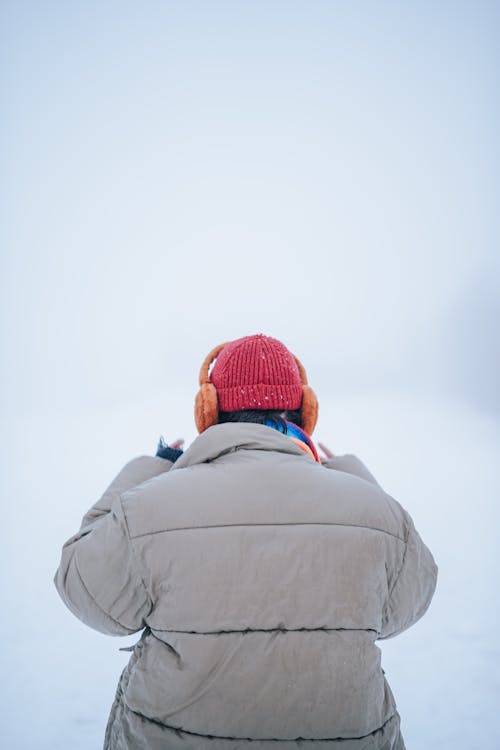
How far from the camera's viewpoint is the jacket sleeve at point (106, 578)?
556 millimetres

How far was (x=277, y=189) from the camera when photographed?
28031mm

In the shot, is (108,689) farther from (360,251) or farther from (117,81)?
(117,81)

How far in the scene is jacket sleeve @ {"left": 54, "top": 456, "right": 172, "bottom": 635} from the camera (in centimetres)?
56

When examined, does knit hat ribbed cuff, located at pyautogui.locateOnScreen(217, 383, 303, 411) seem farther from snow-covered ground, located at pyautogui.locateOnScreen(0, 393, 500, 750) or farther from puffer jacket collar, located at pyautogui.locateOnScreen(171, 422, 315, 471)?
snow-covered ground, located at pyautogui.locateOnScreen(0, 393, 500, 750)

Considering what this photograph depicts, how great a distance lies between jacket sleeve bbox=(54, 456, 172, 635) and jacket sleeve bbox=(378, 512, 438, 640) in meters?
0.34

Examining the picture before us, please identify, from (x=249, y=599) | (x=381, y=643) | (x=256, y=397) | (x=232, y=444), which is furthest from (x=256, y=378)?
(x=381, y=643)

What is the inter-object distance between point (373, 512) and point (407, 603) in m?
0.17

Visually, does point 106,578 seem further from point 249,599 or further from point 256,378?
point 256,378

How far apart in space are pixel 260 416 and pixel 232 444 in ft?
0.45

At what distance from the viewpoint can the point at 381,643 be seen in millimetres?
1323

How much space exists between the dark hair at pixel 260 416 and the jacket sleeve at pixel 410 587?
0.25 m

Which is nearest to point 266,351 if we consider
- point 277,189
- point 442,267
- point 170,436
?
point 170,436

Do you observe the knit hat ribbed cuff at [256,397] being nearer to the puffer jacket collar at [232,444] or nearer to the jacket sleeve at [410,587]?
the puffer jacket collar at [232,444]

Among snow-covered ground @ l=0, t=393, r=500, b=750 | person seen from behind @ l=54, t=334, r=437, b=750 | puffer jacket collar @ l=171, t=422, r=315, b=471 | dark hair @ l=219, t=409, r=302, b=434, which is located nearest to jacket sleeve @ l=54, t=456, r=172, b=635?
person seen from behind @ l=54, t=334, r=437, b=750
